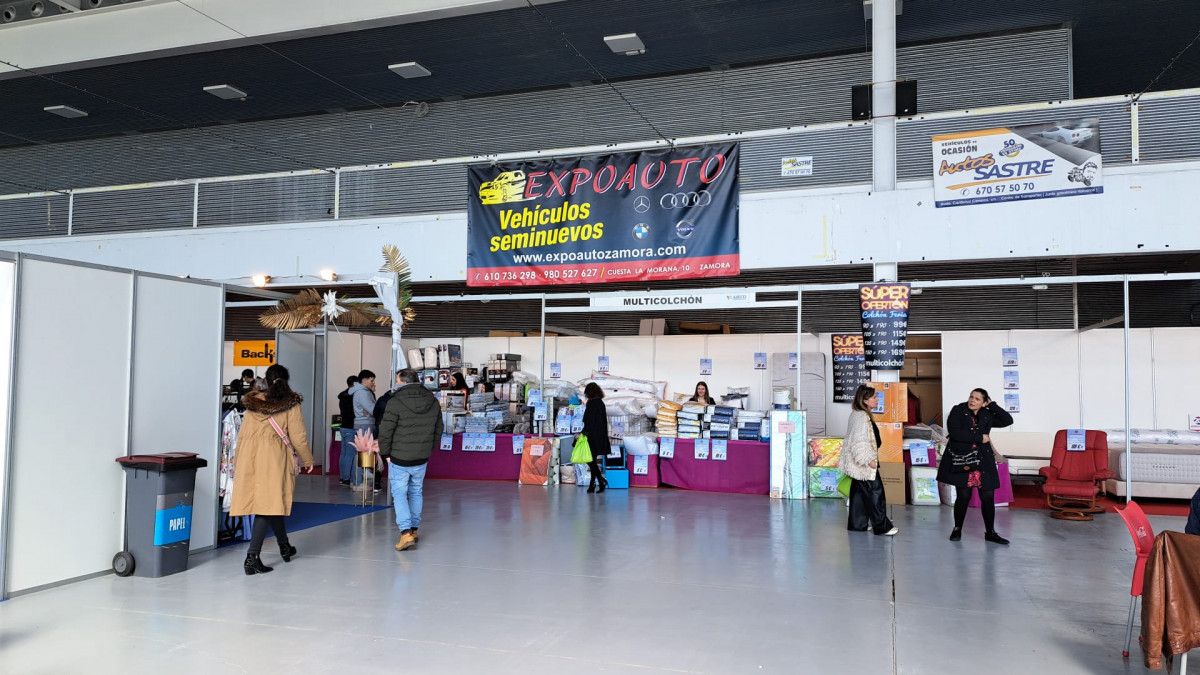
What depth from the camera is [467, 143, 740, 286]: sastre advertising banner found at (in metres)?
9.17

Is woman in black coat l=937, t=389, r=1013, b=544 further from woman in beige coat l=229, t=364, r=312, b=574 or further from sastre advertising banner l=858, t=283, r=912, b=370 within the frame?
woman in beige coat l=229, t=364, r=312, b=574

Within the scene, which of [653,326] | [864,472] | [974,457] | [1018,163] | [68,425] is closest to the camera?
[68,425]

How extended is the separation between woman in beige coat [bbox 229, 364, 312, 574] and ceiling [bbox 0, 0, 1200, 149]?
593cm

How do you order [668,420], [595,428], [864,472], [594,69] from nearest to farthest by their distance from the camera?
[864,472], [595,428], [668,420], [594,69]

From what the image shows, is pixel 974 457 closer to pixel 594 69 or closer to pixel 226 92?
pixel 594 69

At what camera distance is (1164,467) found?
945 cm

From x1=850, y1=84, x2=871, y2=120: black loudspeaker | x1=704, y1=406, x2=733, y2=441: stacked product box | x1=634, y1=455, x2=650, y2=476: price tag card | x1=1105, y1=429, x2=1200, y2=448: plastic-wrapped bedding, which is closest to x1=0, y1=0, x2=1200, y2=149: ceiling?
x1=850, y1=84, x2=871, y2=120: black loudspeaker

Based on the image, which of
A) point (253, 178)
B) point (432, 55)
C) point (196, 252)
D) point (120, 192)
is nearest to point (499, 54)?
point (432, 55)

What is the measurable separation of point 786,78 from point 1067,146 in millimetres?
3717

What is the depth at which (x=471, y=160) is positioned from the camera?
1015cm

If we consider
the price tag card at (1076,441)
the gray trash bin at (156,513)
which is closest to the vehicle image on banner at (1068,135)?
the price tag card at (1076,441)

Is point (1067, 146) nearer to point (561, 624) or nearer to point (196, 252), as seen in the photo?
point (561, 624)

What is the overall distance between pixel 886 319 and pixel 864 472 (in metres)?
1.63

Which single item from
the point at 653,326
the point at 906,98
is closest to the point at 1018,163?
the point at 906,98
